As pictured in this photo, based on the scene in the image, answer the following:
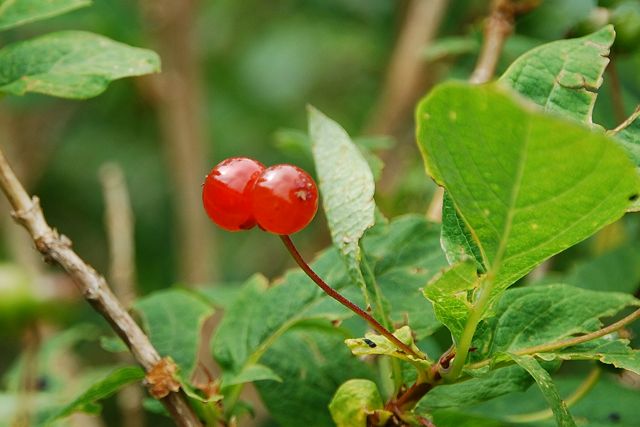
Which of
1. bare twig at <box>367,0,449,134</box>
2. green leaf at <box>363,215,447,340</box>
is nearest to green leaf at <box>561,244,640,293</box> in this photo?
green leaf at <box>363,215,447,340</box>

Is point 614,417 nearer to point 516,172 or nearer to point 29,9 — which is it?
point 516,172

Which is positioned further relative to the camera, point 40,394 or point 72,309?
point 72,309

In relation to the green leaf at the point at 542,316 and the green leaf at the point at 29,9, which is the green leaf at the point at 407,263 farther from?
the green leaf at the point at 29,9

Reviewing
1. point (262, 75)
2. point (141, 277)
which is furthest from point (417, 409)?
point (262, 75)

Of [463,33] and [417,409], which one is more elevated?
[463,33]

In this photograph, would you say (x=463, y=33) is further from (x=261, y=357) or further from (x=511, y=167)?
(x=511, y=167)

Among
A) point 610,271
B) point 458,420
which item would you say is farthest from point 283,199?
point 610,271

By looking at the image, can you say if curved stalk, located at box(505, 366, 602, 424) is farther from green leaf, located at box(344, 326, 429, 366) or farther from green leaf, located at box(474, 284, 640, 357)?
green leaf, located at box(344, 326, 429, 366)
